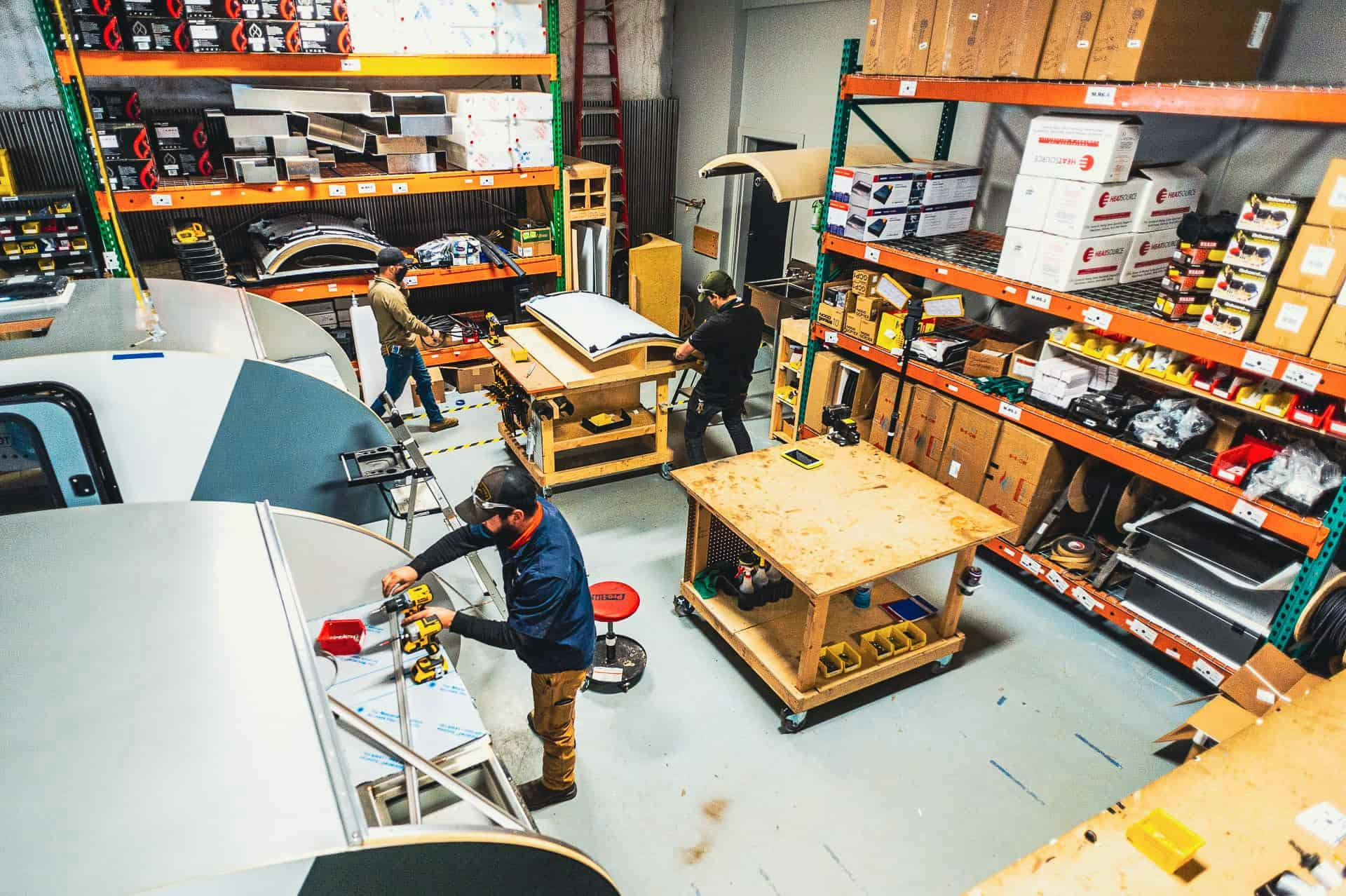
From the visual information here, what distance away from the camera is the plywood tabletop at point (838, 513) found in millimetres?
3299

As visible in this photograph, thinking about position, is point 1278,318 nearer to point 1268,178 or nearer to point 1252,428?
point 1252,428

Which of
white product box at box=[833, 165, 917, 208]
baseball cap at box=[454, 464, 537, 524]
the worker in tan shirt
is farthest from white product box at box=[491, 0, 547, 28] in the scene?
baseball cap at box=[454, 464, 537, 524]

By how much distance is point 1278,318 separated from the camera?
306 cm

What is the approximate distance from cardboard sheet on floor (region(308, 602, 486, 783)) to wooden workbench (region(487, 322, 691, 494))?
2.52 metres

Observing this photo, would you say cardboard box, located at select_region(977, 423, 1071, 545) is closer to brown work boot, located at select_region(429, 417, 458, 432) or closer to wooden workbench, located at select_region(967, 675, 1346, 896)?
wooden workbench, located at select_region(967, 675, 1346, 896)

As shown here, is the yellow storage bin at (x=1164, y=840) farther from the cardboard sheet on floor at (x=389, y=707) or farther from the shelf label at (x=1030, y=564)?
the shelf label at (x=1030, y=564)

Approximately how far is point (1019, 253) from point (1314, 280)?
1.30 metres

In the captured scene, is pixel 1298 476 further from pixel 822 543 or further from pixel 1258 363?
pixel 822 543

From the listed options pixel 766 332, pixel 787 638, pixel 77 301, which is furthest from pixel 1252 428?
pixel 77 301

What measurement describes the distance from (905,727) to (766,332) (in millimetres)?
5122

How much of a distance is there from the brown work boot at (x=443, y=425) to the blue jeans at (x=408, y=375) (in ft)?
0.12

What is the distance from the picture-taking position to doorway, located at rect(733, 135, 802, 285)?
760 cm

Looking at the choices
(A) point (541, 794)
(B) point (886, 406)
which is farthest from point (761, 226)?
(A) point (541, 794)

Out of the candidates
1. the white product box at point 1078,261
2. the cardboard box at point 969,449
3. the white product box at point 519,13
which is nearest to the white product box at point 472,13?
the white product box at point 519,13
